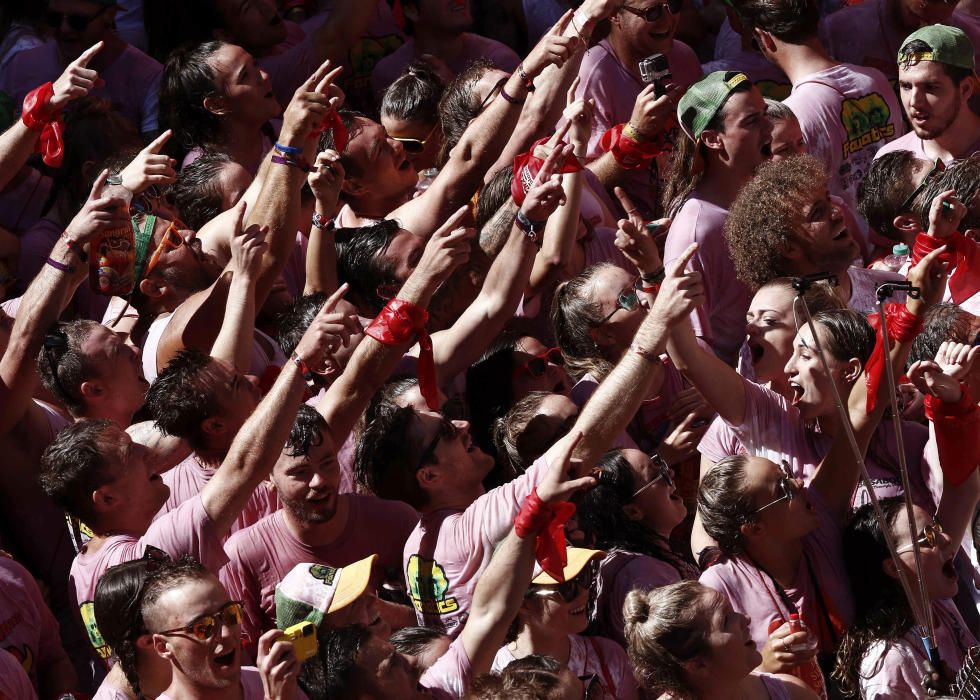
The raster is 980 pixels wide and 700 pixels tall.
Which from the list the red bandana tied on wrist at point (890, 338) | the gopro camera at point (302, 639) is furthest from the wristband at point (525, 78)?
the gopro camera at point (302, 639)

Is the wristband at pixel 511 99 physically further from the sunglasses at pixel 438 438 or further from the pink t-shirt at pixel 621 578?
the pink t-shirt at pixel 621 578

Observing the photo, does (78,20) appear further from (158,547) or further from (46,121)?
(158,547)

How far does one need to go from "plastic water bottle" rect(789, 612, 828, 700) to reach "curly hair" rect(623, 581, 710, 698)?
0.33 meters

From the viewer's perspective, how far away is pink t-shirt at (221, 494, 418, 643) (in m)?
5.44

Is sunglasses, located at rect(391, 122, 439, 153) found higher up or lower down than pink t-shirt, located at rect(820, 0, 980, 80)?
higher up

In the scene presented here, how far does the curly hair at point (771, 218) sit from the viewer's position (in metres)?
6.18

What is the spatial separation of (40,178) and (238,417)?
2324mm

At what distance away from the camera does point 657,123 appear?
264 inches

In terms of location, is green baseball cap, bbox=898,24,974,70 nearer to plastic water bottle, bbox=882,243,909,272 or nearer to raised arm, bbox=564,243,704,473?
plastic water bottle, bbox=882,243,909,272

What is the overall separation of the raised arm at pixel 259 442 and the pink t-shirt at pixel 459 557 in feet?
1.75

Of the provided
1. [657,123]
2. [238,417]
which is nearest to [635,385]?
[238,417]

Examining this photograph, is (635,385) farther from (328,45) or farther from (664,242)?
(328,45)

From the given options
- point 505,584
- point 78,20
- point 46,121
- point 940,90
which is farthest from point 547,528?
point 78,20

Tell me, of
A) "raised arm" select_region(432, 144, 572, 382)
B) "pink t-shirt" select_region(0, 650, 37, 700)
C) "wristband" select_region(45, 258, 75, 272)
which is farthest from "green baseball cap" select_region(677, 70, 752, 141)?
"pink t-shirt" select_region(0, 650, 37, 700)
